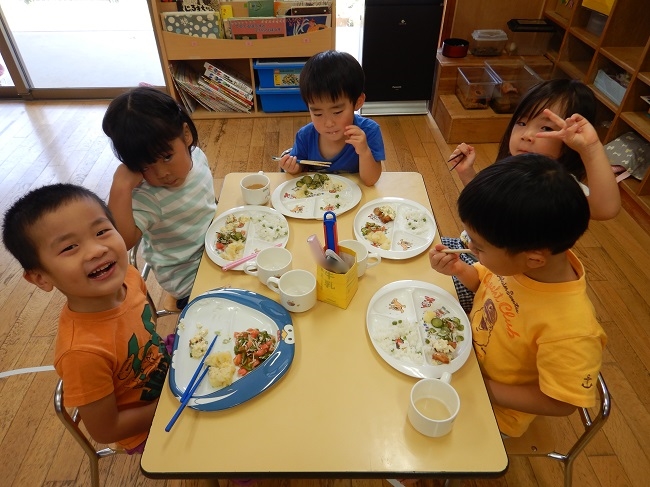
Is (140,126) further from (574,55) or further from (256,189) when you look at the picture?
(574,55)

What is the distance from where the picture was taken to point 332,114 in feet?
5.12

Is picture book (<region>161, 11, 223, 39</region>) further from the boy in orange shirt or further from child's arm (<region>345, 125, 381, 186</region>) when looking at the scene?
the boy in orange shirt

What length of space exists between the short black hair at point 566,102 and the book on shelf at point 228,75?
267cm

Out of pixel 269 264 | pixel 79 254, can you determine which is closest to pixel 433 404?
pixel 269 264

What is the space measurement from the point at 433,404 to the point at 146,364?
0.70 metres

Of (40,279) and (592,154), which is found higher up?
(592,154)

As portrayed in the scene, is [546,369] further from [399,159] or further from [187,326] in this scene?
[399,159]

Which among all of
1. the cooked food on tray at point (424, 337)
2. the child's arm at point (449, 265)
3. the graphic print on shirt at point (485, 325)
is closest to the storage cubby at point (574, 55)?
the child's arm at point (449, 265)

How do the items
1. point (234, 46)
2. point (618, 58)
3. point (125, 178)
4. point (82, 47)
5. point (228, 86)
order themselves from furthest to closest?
point (82, 47) → point (228, 86) → point (234, 46) → point (618, 58) → point (125, 178)

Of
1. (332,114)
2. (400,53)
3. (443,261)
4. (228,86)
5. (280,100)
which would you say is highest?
(332,114)

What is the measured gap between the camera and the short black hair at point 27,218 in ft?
2.93

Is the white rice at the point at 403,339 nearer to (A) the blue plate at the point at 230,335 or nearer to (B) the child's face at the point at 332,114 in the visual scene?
(A) the blue plate at the point at 230,335

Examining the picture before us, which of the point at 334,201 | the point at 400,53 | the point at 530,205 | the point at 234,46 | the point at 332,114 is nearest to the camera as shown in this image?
the point at 530,205

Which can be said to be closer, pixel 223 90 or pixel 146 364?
pixel 146 364
